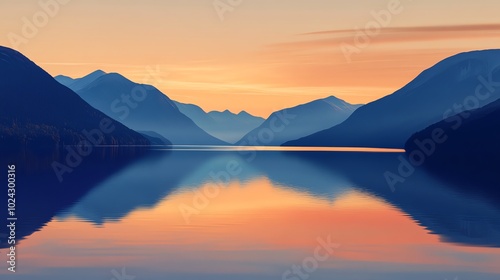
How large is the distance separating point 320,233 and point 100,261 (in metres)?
18.7

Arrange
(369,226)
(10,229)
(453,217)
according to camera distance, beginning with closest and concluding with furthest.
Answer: (10,229)
(369,226)
(453,217)

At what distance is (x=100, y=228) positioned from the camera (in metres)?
52.7

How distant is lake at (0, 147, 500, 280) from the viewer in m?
37.0

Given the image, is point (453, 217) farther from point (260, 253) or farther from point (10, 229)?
point (10, 229)

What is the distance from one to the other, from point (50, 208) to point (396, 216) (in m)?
30.2

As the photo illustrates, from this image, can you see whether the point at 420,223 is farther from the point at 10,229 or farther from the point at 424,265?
the point at 10,229

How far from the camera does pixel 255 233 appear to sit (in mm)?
51500

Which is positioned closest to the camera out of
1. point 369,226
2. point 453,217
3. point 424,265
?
point 424,265

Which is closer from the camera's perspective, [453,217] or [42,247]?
[42,247]

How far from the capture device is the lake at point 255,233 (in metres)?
37.0

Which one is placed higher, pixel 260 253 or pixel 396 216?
pixel 396 216

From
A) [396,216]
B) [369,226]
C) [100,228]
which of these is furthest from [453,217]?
[100,228]

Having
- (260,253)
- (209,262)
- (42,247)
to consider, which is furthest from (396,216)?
(42,247)

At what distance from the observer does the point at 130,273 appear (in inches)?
1398
